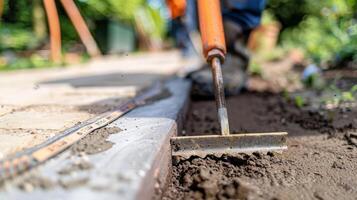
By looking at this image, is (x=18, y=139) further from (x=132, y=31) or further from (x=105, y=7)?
(x=132, y=31)

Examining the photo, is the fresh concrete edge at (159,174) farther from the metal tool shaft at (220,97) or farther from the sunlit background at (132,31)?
the sunlit background at (132,31)

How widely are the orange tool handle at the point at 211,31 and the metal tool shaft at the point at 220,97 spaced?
3 cm

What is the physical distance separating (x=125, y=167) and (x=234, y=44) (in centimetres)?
172

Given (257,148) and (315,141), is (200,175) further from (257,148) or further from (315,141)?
(315,141)

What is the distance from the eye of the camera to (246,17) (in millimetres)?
2398

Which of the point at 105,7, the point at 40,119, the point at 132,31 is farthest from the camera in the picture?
the point at 132,31

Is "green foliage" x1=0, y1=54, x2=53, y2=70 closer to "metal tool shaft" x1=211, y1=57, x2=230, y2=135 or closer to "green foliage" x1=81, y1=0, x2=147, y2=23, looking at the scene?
"green foliage" x1=81, y1=0, x2=147, y2=23

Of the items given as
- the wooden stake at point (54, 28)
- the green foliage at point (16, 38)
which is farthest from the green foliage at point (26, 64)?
the green foliage at point (16, 38)

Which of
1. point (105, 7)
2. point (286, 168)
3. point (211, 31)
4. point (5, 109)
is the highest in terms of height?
point (105, 7)

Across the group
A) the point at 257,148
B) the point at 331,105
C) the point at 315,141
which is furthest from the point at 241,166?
the point at 331,105

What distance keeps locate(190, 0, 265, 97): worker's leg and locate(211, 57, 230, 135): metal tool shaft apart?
0.84m

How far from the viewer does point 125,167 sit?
89cm

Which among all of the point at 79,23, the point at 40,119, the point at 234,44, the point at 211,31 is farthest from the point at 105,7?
the point at 211,31

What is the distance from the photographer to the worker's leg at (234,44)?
2.30m
